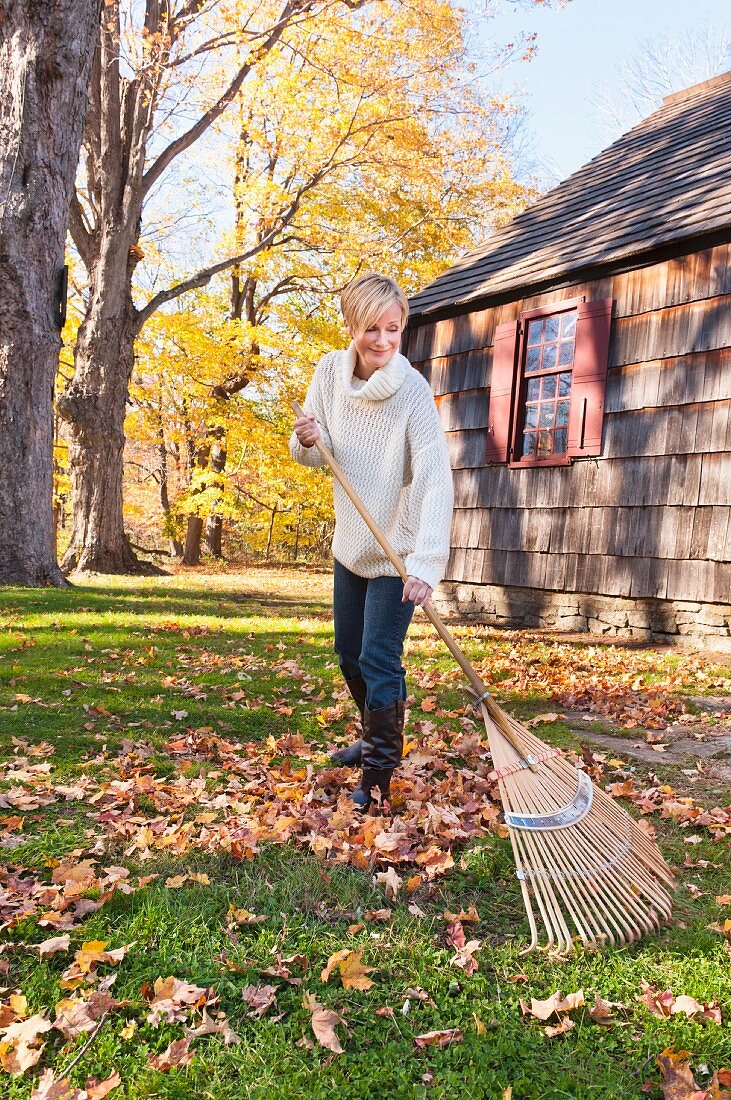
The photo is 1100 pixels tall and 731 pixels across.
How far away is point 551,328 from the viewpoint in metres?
8.94

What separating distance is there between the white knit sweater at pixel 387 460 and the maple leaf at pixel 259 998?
4.74 ft

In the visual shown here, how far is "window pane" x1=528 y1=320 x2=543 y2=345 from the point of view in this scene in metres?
9.07

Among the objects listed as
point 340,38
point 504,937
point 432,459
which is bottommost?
point 504,937

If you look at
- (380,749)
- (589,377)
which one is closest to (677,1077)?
(380,749)

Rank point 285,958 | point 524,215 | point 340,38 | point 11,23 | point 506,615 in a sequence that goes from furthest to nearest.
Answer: point 340,38 < point 524,215 < point 506,615 < point 11,23 < point 285,958

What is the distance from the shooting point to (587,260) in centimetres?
821

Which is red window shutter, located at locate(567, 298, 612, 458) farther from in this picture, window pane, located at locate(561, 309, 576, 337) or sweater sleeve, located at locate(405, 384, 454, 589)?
sweater sleeve, located at locate(405, 384, 454, 589)

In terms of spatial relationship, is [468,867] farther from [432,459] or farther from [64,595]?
[64,595]

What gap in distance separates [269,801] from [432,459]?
5.29 feet

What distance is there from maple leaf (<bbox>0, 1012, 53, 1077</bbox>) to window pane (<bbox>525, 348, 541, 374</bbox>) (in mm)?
8135

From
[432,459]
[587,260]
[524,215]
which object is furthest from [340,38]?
[432,459]

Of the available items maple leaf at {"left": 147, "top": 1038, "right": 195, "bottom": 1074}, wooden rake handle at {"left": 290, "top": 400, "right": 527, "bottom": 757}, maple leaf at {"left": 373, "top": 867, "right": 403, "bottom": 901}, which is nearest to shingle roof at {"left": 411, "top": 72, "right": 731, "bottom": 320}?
wooden rake handle at {"left": 290, "top": 400, "right": 527, "bottom": 757}

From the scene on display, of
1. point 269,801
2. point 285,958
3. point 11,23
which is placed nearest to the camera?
point 285,958

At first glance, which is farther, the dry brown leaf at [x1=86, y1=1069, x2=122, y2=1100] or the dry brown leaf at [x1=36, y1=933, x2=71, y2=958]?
the dry brown leaf at [x1=36, y1=933, x2=71, y2=958]
